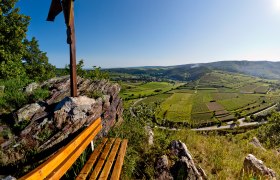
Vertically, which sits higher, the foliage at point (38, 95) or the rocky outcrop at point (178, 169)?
the foliage at point (38, 95)

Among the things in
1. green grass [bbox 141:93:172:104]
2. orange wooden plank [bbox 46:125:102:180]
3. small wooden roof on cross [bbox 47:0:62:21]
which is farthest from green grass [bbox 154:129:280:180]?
green grass [bbox 141:93:172:104]

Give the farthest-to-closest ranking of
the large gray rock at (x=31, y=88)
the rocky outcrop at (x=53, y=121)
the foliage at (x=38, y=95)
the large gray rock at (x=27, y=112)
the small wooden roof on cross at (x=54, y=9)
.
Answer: the large gray rock at (x=31, y=88) → the foliage at (x=38, y=95) → the small wooden roof on cross at (x=54, y=9) → the large gray rock at (x=27, y=112) → the rocky outcrop at (x=53, y=121)

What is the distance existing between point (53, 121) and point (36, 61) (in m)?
26.6

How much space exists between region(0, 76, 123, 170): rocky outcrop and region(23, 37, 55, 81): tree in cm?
1949

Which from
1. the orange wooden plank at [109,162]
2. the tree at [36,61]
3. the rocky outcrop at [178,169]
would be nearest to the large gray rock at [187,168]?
the rocky outcrop at [178,169]

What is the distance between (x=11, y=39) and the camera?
1592 centimetres

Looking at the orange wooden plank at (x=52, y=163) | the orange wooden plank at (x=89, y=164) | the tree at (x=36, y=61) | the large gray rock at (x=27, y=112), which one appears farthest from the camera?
the tree at (x=36, y=61)

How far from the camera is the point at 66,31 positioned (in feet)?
17.4

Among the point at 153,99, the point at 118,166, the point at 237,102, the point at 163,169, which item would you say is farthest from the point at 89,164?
the point at 237,102

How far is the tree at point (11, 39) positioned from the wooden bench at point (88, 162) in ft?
40.8

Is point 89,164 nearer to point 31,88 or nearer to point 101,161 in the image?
point 101,161

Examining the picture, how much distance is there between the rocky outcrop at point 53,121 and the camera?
4148 millimetres

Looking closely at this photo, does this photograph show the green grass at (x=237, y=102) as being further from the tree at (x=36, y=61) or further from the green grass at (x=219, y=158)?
the green grass at (x=219, y=158)

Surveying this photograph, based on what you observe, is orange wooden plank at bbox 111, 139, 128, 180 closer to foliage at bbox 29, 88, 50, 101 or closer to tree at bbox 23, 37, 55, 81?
foliage at bbox 29, 88, 50, 101
